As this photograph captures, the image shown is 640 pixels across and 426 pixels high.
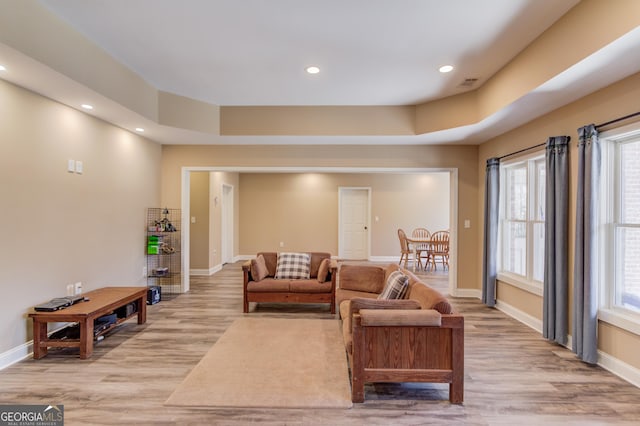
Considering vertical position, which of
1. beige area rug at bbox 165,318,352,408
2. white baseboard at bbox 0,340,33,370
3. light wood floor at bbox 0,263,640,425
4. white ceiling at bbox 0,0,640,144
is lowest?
light wood floor at bbox 0,263,640,425

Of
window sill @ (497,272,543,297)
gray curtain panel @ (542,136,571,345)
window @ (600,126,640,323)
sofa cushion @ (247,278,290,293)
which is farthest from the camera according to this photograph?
sofa cushion @ (247,278,290,293)

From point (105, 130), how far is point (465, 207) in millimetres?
5343

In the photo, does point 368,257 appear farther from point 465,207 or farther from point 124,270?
point 124,270

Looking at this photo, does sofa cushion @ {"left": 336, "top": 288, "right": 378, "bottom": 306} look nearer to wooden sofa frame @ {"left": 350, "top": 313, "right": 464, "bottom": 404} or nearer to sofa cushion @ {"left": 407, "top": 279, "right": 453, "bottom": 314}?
sofa cushion @ {"left": 407, "top": 279, "right": 453, "bottom": 314}

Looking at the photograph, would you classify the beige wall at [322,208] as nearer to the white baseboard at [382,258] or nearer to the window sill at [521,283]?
the white baseboard at [382,258]

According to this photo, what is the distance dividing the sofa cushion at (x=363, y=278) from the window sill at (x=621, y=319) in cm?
203

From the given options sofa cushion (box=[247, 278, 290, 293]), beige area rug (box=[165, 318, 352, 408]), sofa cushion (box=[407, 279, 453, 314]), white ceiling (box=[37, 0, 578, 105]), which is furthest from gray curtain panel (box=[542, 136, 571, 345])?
sofa cushion (box=[247, 278, 290, 293])

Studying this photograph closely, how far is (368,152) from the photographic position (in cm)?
534

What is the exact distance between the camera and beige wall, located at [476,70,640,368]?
265 cm

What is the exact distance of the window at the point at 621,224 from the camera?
2.78 meters

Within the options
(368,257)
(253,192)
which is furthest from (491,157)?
(253,192)

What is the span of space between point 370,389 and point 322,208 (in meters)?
6.56

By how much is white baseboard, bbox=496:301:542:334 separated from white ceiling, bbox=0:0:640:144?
237cm

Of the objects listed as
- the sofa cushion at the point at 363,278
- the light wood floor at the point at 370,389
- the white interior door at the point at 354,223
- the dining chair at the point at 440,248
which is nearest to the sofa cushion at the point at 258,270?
the light wood floor at the point at 370,389
